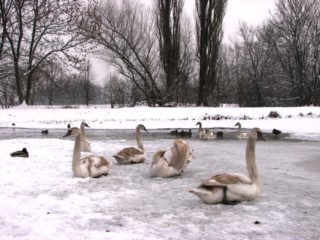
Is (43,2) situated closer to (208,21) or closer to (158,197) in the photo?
(208,21)

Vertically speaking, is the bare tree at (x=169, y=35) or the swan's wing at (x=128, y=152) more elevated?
the bare tree at (x=169, y=35)

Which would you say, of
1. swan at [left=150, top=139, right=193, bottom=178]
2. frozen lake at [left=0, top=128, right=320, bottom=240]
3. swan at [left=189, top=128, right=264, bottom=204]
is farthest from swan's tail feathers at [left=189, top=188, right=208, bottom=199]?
swan at [left=150, top=139, right=193, bottom=178]

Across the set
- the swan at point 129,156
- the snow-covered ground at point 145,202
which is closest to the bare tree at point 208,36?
the snow-covered ground at point 145,202

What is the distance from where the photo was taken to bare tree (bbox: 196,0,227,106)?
35562mm

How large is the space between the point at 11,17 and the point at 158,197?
1262 inches

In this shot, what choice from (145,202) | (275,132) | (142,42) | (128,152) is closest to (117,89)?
(142,42)

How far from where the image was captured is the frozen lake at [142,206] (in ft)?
15.6

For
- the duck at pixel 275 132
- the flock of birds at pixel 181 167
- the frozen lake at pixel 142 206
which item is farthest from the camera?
the duck at pixel 275 132

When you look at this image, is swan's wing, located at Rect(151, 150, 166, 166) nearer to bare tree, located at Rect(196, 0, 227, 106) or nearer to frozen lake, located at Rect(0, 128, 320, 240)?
frozen lake, located at Rect(0, 128, 320, 240)

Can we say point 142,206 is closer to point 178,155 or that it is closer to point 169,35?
point 178,155

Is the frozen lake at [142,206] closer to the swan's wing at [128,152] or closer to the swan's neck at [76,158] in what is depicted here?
the swan's neck at [76,158]

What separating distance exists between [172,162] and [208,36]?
28.9m

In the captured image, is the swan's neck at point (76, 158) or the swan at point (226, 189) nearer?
the swan at point (226, 189)

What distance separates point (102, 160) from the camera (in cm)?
797
